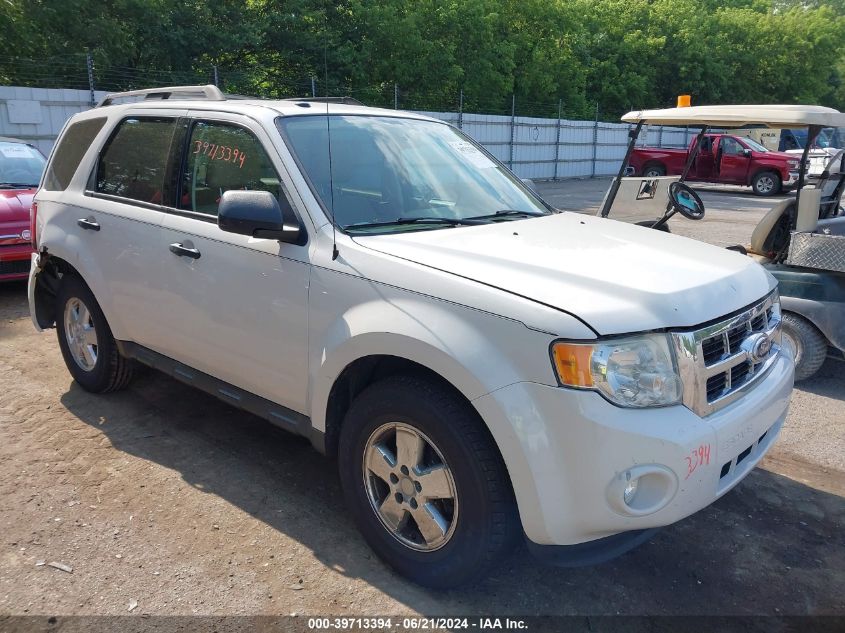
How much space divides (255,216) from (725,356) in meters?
1.98

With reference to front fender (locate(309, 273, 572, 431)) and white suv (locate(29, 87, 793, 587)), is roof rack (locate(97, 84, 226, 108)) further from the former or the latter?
front fender (locate(309, 273, 572, 431))

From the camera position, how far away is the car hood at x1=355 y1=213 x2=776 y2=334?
2.54 metres

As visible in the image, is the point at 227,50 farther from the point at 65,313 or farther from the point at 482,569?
the point at 482,569

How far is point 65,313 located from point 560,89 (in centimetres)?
3084

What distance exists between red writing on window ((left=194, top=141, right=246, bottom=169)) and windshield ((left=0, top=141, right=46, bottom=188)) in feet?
17.8

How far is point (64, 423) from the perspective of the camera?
4.53m

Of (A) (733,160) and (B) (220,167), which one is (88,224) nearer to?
(B) (220,167)

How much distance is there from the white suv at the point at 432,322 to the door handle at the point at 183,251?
0.05ft

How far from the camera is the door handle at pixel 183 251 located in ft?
12.1

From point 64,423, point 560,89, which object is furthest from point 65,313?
point 560,89

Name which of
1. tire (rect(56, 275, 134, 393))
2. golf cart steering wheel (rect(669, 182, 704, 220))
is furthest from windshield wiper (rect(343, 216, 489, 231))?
golf cart steering wheel (rect(669, 182, 704, 220))

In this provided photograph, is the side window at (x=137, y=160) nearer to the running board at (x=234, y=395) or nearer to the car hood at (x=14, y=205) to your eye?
the running board at (x=234, y=395)

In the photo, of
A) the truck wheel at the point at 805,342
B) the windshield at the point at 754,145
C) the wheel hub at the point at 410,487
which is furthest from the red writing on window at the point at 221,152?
the windshield at the point at 754,145

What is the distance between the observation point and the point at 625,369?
8.06ft
